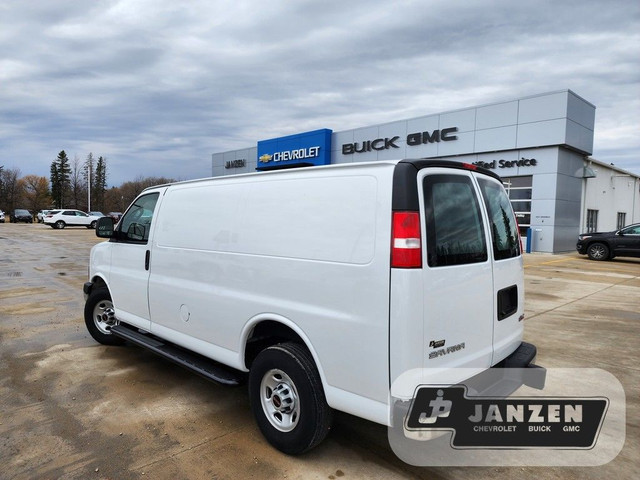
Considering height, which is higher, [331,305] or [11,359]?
[331,305]

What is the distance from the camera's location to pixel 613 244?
56.1ft

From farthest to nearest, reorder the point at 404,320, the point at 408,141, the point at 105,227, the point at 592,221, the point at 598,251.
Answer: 1. the point at 408,141
2. the point at 592,221
3. the point at 598,251
4. the point at 105,227
5. the point at 404,320

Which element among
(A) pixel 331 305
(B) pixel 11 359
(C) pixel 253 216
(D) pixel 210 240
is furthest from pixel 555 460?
(B) pixel 11 359

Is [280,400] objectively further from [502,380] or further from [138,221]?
[138,221]

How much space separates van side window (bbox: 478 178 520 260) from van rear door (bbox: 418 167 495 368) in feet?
0.46

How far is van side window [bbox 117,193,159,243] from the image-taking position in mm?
4805

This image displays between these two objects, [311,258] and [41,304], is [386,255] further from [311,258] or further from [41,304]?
[41,304]

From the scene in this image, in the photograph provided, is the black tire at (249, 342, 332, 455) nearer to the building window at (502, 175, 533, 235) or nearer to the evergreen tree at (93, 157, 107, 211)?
the building window at (502, 175, 533, 235)

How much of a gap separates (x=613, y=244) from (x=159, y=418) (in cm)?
1862

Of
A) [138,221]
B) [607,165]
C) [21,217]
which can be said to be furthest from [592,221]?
[21,217]

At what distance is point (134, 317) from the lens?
4.89m

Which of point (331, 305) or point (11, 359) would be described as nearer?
point (331, 305)

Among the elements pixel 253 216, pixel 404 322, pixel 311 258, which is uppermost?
pixel 253 216

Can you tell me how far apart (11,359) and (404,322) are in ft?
16.2
